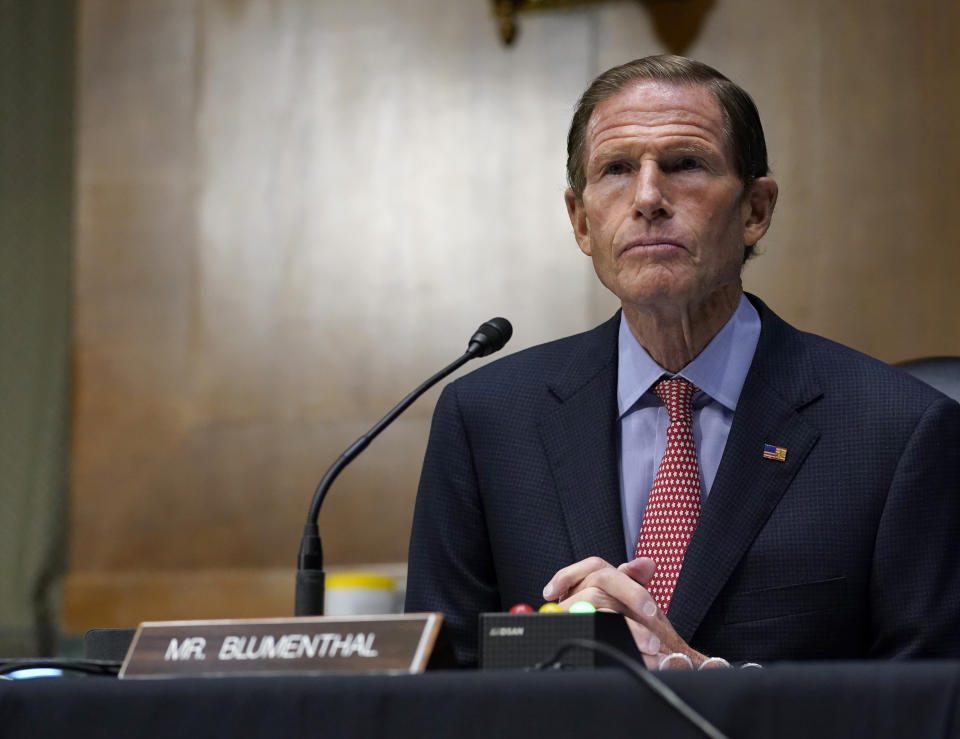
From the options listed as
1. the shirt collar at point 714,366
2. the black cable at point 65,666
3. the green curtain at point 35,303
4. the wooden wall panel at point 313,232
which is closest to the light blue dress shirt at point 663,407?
the shirt collar at point 714,366

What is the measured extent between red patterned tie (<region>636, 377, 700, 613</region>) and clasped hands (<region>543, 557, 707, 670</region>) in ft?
0.88

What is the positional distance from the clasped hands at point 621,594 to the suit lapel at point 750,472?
228mm

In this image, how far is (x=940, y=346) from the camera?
3348mm

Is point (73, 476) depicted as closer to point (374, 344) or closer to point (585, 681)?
point (374, 344)

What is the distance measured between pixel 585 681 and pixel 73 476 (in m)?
3.38

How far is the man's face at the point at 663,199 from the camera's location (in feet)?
6.23

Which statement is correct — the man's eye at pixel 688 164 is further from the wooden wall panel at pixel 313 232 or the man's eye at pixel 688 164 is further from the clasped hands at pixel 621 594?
the wooden wall panel at pixel 313 232

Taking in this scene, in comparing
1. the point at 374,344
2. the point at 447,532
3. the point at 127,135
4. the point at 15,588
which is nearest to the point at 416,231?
the point at 374,344

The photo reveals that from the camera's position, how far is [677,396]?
75.6 inches

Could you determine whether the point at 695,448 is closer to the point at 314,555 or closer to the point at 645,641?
the point at 645,641

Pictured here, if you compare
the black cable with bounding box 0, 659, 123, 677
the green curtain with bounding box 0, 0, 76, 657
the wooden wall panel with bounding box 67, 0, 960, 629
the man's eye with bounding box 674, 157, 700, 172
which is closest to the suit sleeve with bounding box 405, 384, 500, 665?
the man's eye with bounding box 674, 157, 700, 172

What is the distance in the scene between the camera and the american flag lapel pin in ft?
5.97

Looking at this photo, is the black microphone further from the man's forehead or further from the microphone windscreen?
the man's forehead

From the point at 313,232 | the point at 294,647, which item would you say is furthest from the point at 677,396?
the point at 313,232
